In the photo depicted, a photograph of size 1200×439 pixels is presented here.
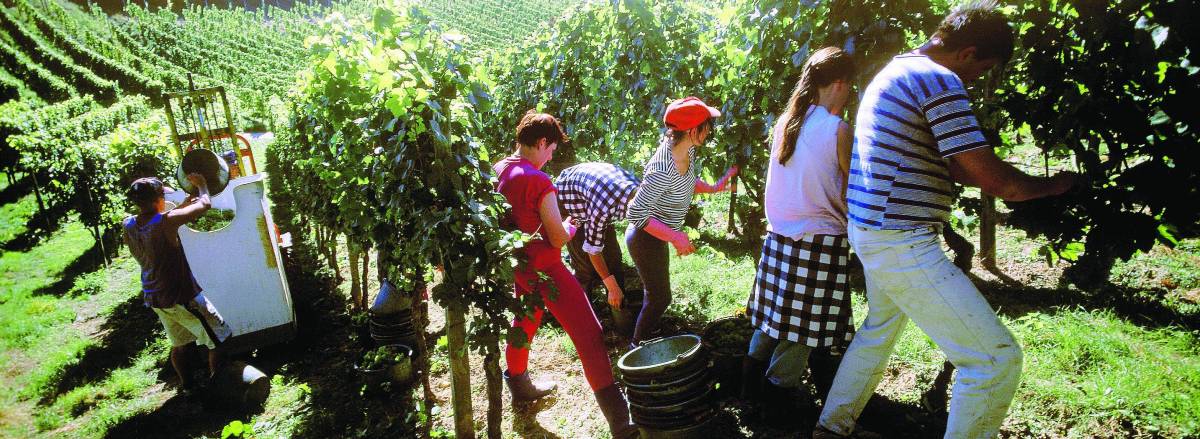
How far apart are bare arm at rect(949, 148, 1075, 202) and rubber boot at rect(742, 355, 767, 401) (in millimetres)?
1386

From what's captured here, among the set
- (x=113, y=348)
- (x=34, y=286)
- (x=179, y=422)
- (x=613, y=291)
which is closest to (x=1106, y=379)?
(x=613, y=291)

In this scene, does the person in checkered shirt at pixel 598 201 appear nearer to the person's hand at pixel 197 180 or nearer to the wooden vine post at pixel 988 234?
the person's hand at pixel 197 180

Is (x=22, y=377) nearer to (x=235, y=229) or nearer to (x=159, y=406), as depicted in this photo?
(x=159, y=406)

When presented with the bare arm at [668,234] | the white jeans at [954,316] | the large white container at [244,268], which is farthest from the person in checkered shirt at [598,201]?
the large white container at [244,268]

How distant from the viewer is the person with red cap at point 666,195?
3.04m

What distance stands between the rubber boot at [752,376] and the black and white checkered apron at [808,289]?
0.37m

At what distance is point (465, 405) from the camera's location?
9.75 feet

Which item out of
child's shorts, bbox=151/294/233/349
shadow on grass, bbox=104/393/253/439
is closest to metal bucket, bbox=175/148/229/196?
child's shorts, bbox=151/294/233/349

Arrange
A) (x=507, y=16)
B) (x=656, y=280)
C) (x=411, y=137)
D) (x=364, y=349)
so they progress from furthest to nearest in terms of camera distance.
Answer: (x=507, y=16)
(x=364, y=349)
(x=656, y=280)
(x=411, y=137)

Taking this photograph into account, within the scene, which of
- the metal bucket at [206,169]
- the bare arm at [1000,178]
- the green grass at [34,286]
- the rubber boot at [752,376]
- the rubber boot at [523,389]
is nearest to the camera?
the bare arm at [1000,178]

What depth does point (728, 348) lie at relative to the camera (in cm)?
325

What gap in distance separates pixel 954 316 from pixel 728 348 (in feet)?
4.77

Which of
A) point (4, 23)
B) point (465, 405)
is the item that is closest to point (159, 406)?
point (465, 405)

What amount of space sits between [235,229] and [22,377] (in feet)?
8.71
